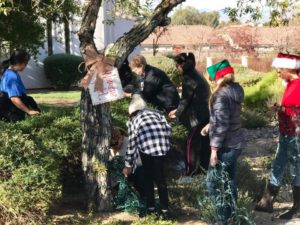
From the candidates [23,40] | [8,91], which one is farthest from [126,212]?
[23,40]

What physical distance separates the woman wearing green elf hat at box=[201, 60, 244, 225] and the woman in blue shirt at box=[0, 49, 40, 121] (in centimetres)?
265

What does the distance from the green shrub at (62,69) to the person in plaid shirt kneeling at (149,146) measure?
715 inches

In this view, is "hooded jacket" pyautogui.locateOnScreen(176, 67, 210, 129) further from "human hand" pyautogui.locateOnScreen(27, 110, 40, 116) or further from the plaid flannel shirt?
"human hand" pyautogui.locateOnScreen(27, 110, 40, 116)

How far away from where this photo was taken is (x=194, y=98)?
732 cm

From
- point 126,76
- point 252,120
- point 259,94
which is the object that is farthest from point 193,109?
point 259,94

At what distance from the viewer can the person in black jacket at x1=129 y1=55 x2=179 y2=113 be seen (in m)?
7.57

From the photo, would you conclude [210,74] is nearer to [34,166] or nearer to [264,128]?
[34,166]

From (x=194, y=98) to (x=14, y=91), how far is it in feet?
7.26

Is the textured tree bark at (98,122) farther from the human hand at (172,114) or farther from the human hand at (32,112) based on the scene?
the human hand at (172,114)

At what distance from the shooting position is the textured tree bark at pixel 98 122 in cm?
592

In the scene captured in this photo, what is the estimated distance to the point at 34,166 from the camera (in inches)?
215

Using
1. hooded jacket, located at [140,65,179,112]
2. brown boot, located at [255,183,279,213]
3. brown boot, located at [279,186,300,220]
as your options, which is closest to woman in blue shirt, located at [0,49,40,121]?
hooded jacket, located at [140,65,179,112]

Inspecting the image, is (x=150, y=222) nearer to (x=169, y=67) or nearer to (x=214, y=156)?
(x=214, y=156)

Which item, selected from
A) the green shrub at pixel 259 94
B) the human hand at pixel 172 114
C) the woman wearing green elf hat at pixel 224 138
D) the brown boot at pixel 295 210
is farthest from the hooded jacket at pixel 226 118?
the green shrub at pixel 259 94
